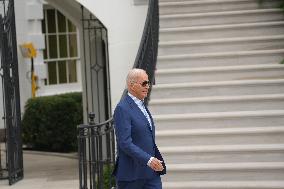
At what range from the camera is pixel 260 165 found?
9203 millimetres

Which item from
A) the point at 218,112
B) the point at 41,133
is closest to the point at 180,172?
the point at 218,112

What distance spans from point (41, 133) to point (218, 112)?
33.5ft

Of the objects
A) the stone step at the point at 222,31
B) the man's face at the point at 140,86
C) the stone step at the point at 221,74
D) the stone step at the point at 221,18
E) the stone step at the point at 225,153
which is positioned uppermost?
the stone step at the point at 221,18

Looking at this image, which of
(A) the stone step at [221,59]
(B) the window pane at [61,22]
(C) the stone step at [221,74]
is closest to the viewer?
(C) the stone step at [221,74]

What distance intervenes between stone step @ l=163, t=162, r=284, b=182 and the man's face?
283cm

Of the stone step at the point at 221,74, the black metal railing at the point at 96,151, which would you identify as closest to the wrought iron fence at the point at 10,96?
the stone step at the point at 221,74

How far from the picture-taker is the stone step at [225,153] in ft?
30.8

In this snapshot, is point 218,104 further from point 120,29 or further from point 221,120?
point 120,29

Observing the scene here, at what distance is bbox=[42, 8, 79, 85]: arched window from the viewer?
23438 mm

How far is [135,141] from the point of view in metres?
6.59

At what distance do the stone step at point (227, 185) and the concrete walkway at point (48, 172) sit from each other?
10.2 ft

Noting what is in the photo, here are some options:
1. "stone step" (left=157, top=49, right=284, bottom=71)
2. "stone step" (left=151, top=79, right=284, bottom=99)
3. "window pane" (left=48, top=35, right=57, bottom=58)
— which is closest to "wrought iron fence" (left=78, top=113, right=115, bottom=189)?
"stone step" (left=151, top=79, right=284, bottom=99)

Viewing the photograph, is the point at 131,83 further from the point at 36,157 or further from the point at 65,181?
the point at 36,157

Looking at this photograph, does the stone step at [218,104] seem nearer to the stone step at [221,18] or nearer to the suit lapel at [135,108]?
the stone step at [221,18]
